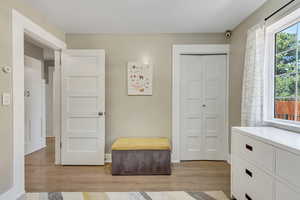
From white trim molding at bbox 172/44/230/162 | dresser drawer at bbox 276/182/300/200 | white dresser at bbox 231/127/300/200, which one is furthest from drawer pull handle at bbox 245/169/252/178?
white trim molding at bbox 172/44/230/162

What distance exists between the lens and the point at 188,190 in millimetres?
2250

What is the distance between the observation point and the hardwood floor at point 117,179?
2309 millimetres

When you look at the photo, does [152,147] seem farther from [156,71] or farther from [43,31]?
[43,31]

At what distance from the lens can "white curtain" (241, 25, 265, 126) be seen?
6.98ft

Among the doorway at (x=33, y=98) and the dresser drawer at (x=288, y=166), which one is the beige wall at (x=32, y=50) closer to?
the doorway at (x=33, y=98)

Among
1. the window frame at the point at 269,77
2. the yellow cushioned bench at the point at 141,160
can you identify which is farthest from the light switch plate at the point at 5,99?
the window frame at the point at 269,77

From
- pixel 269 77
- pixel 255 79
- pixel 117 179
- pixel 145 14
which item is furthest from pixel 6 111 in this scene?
pixel 269 77

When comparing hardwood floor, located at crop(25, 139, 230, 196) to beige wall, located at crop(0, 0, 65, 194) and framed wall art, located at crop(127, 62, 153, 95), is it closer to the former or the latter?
beige wall, located at crop(0, 0, 65, 194)

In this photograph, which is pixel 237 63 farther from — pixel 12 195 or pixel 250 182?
pixel 12 195

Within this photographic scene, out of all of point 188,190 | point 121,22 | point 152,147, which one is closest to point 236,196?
point 188,190

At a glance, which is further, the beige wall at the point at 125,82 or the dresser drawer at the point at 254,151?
the beige wall at the point at 125,82

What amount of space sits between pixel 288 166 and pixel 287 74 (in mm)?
1181

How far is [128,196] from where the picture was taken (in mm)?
2117

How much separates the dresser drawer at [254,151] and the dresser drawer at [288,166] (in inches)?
2.5
